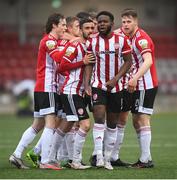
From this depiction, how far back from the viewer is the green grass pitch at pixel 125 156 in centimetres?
997

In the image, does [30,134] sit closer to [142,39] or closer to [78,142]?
[78,142]

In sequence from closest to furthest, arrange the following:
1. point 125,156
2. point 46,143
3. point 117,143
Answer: point 46,143 → point 117,143 → point 125,156

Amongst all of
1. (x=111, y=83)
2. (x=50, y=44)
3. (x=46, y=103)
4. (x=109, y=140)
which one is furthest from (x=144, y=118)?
(x=50, y=44)

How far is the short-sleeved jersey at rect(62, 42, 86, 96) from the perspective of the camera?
10.7m

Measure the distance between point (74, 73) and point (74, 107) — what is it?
1.52ft

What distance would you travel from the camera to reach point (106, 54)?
10.7 metres

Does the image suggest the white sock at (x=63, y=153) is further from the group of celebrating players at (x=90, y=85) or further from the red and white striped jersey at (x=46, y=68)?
→ the red and white striped jersey at (x=46, y=68)

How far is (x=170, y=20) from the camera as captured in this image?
36375 millimetres

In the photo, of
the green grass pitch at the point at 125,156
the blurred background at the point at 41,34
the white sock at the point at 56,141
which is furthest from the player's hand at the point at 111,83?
the blurred background at the point at 41,34

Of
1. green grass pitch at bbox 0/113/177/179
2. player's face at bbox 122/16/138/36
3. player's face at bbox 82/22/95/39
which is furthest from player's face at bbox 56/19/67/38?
green grass pitch at bbox 0/113/177/179

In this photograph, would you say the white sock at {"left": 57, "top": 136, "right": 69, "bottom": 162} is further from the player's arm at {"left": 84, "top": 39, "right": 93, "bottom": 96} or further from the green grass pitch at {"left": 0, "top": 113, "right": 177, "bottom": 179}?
the player's arm at {"left": 84, "top": 39, "right": 93, "bottom": 96}

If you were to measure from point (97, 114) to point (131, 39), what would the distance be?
125 centimetres

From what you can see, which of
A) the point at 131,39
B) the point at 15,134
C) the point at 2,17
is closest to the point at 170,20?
the point at 2,17

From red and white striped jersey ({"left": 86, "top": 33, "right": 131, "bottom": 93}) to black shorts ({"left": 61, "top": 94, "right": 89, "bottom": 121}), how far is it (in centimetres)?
31
